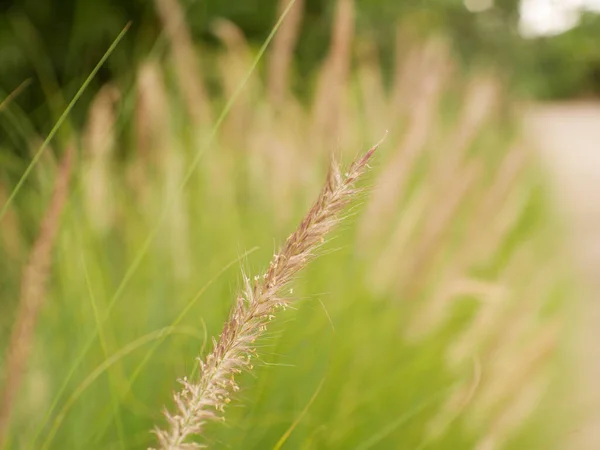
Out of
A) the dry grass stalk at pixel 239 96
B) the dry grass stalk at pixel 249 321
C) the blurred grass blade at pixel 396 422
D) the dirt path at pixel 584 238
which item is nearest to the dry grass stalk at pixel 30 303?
the dry grass stalk at pixel 249 321

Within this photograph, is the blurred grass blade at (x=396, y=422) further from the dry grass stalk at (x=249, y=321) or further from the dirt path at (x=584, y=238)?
the dry grass stalk at (x=249, y=321)

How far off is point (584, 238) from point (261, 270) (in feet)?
12.8

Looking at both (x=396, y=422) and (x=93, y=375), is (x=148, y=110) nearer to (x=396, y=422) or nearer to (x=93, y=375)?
(x=93, y=375)

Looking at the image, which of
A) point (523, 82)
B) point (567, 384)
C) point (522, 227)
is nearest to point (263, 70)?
point (522, 227)

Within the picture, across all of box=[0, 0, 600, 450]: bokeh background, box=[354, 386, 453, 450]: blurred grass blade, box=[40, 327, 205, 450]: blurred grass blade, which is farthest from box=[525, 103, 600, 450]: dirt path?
box=[40, 327, 205, 450]: blurred grass blade

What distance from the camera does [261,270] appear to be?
0.45 metres

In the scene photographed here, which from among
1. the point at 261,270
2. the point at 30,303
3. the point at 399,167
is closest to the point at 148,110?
the point at 399,167

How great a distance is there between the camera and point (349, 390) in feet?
3.50

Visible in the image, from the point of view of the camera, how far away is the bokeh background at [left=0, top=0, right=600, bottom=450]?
866 millimetres

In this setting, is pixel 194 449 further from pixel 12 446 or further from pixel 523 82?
pixel 523 82

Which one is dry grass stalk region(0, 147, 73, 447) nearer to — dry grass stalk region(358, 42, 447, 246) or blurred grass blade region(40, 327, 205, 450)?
blurred grass blade region(40, 327, 205, 450)

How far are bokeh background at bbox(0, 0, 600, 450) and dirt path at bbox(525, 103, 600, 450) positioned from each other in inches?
1.0

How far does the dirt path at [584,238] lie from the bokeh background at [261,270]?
0.03 meters

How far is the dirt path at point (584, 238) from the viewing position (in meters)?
1.83
